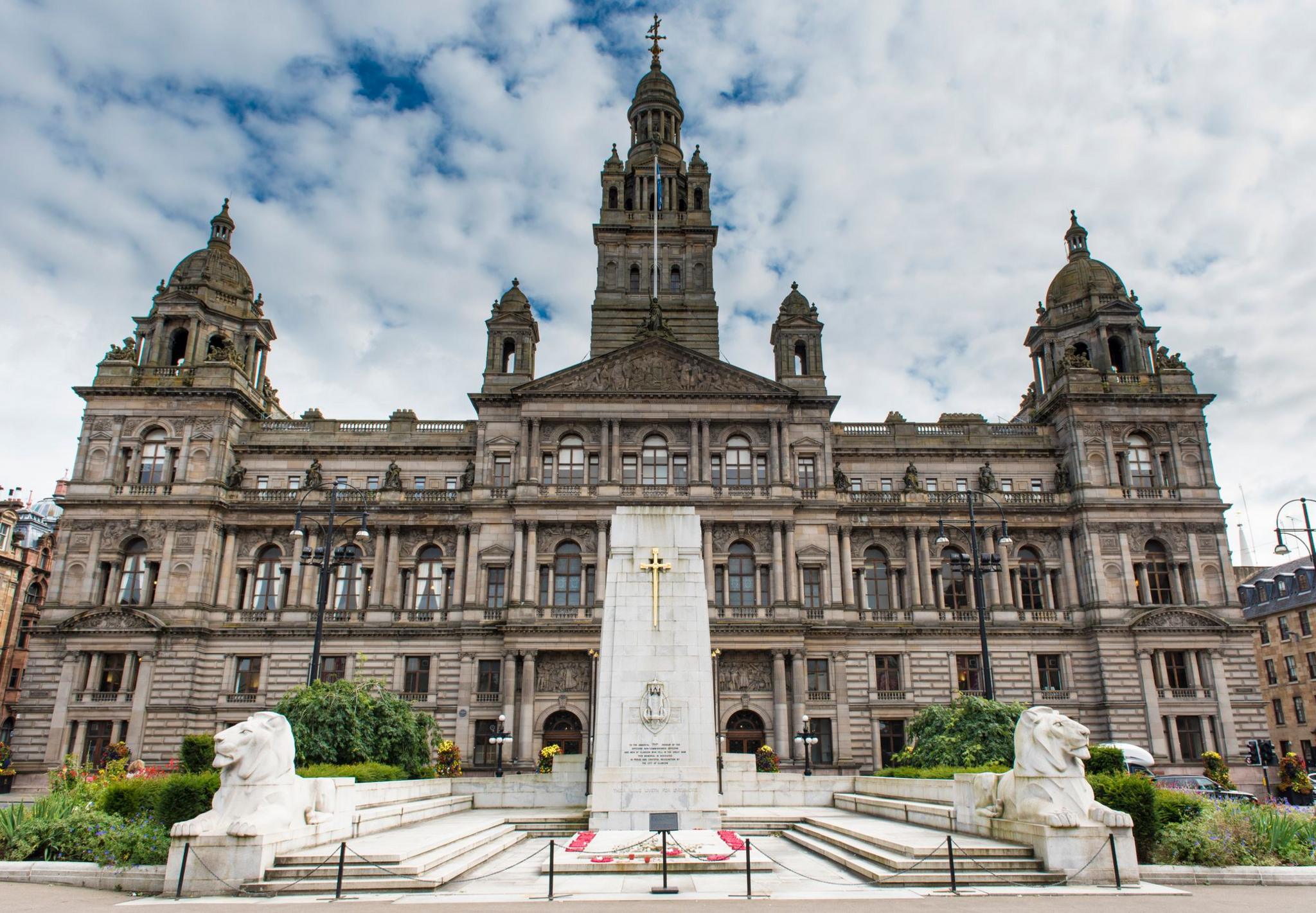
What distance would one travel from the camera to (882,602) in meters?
46.3

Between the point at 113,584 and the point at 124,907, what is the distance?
3610 centimetres

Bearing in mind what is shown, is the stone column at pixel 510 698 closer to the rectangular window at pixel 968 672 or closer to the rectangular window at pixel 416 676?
the rectangular window at pixel 416 676

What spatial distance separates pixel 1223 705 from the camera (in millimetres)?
42594

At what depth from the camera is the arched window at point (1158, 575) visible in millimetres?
45094

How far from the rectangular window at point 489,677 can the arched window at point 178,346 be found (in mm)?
23730

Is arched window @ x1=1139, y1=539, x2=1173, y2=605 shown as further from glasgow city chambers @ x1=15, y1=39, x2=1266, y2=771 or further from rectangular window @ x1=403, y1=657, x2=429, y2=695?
rectangular window @ x1=403, y1=657, x2=429, y2=695

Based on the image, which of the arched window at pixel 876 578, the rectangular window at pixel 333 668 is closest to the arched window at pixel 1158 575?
the arched window at pixel 876 578

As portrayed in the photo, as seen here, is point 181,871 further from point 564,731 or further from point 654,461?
point 654,461

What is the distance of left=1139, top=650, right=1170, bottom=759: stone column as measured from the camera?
41.8 meters

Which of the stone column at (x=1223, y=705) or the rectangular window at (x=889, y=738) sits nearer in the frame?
the stone column at (x=1223, y=705)

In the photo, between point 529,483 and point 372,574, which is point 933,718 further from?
point 372,574

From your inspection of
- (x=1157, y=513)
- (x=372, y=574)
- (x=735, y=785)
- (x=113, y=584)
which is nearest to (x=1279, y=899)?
(x=735, y=785)

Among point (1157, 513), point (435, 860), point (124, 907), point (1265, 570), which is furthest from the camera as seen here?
point (1265, 570)

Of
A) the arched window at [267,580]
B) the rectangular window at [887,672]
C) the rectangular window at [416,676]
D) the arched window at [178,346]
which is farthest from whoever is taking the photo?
the arched window at [178,346]
